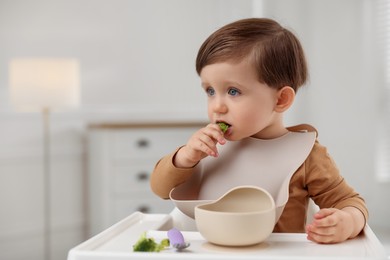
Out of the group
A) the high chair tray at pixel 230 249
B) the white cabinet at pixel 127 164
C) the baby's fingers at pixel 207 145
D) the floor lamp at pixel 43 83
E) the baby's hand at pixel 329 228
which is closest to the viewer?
the high chair tray at pixel 230 249

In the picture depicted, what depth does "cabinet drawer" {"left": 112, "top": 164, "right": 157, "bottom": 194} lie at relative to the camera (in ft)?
11.1

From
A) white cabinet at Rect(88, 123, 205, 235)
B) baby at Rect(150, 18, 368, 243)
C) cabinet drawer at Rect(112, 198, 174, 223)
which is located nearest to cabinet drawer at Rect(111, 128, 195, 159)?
white cabinet at Rect(88, 123, 205, 235)

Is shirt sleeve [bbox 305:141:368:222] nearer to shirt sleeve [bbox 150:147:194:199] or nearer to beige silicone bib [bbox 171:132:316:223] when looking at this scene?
beige silicone bib [bbox 171:132:316:223]

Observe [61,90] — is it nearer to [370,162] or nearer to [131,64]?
[131,64]

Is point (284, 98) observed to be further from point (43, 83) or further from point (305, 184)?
point (43, 83)

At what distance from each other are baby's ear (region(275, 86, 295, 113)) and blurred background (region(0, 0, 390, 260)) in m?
2.28

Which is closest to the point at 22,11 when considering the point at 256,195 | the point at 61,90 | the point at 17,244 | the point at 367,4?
the point at 61,90

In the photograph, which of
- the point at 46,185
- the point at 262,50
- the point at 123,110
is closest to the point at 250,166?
the point at 262,50

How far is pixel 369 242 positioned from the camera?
35.7 inches

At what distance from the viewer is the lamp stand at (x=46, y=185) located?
136 inches

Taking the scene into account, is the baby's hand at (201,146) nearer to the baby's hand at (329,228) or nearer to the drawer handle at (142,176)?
the baby's hand at (329,228)

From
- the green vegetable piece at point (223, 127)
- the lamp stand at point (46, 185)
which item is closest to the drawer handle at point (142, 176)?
the lamp stand at point (46, 185)

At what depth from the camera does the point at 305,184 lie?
1.14 metres

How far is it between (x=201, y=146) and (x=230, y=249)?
25 centimetres
